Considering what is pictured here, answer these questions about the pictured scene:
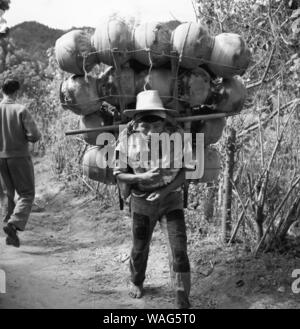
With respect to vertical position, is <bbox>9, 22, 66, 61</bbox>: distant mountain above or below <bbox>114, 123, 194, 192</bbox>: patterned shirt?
below

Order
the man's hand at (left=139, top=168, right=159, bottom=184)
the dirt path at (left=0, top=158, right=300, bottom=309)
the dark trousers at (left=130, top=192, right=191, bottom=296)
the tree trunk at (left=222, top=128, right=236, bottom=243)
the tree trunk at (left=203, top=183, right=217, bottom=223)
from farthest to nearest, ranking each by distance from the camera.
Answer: the tree trunk at (left=203, top=183, right=217, bottom=223)
the tree trunk at (left=222, top=128, right=236, bottom=243)
the dirt path at (left=0, top=158, right=300, bottom=309)
the dark trousers at (left=130, top=192, right=191, bottom=296)
the man's hand at (left=139, top=168, right=159, bottom=184)

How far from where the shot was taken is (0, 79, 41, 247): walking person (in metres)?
5.36

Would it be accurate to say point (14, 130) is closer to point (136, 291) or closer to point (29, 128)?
point (29, 128)

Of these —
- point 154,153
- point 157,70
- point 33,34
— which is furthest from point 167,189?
point 33,34

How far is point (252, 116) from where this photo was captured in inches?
225

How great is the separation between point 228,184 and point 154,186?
1393 millimetres

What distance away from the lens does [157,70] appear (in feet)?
13.5

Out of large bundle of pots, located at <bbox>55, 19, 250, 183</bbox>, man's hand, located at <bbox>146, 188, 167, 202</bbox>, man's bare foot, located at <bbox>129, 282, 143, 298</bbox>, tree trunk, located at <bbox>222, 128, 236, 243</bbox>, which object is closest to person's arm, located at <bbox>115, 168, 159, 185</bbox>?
man's hand, located at <bbox>146, 188, 167, 202</bbox>

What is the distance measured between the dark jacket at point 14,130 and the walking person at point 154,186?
5.38 ft

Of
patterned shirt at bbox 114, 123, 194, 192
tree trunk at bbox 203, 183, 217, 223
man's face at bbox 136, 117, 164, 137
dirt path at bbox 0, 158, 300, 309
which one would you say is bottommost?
dirt path at bbox 0, 158, 300, 309

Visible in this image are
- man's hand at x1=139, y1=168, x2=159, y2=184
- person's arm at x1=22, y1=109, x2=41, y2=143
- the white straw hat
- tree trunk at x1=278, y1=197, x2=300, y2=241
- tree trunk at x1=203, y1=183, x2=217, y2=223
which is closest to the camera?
the white straw hat

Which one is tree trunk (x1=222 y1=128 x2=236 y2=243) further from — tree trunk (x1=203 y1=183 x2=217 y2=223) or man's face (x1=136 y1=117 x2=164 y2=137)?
man's face (x1=136 y1=117 x2=164 y2=137)

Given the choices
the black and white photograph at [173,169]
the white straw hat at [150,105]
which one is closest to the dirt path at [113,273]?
the black and white photograph at [173,169]

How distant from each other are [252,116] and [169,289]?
2.22 m
